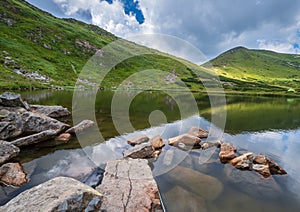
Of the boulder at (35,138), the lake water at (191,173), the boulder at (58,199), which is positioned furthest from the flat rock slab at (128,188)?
the boulder at (35,138)

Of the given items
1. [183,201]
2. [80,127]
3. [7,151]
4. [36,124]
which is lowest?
[183,201]

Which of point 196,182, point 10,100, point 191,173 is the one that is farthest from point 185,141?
point 10,100

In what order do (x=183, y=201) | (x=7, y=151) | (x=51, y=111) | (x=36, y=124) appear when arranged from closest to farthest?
(x=183, y=201) < (x=7, y=151) < (x=36, y=124) < (x=51, y=111)

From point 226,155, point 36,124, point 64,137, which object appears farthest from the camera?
point 36,124

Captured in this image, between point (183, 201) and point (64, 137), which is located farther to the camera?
point (64, 137)

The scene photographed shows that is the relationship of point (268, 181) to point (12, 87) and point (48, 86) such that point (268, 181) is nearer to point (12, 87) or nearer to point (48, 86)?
point (12, 87)

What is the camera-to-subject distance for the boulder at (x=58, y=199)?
6542 mm

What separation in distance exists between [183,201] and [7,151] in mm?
12624

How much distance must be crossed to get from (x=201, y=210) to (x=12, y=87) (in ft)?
209

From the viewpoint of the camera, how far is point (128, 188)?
9.67 metres

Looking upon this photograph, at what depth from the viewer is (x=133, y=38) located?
22766 millimetres

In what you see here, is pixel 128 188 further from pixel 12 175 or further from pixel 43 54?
pixel 43 54

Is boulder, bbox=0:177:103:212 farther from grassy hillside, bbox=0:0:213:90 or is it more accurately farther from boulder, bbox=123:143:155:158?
grassy hillside, bbox=0:0:213:90

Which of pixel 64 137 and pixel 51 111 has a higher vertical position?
pixel 51 111
